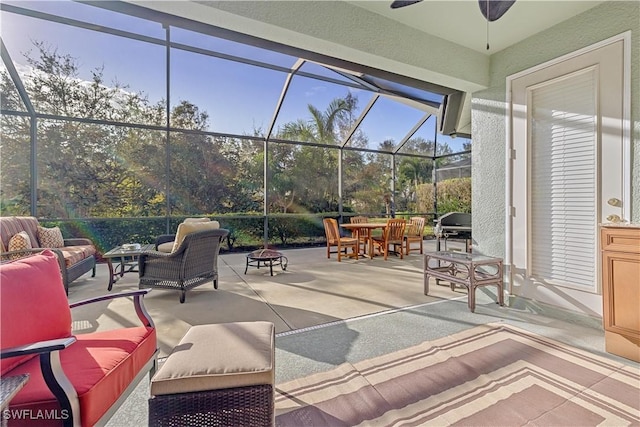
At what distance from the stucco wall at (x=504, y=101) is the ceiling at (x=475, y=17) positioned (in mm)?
129

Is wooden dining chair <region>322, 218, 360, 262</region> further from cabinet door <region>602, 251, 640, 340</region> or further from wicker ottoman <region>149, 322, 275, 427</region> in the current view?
wicker ottoman <region>149, 322, 275, 427</region>

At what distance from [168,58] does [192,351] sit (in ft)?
21.1

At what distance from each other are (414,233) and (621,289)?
532 centimetres

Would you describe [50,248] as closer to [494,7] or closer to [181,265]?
[181,265]

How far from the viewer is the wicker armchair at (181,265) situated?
146 inches

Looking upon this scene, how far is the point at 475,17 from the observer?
10.1 feet

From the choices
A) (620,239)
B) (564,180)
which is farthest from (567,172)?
(620,239)

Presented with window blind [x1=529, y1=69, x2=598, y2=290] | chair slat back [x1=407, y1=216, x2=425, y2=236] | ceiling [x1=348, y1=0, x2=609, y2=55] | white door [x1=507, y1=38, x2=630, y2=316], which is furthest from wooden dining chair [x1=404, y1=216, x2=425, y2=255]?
ceiling [x1=348, y1=0, x2=609, y2=55]

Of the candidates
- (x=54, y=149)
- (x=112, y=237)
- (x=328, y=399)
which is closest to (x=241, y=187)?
(x=112, y=237)

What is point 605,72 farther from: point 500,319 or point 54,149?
point 54,149

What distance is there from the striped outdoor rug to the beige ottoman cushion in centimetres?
48

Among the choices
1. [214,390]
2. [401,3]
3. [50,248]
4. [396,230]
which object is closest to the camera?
[214,390]

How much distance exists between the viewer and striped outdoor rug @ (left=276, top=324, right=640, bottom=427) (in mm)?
1646

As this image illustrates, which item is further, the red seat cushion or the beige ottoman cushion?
the beige ottoman cushion
